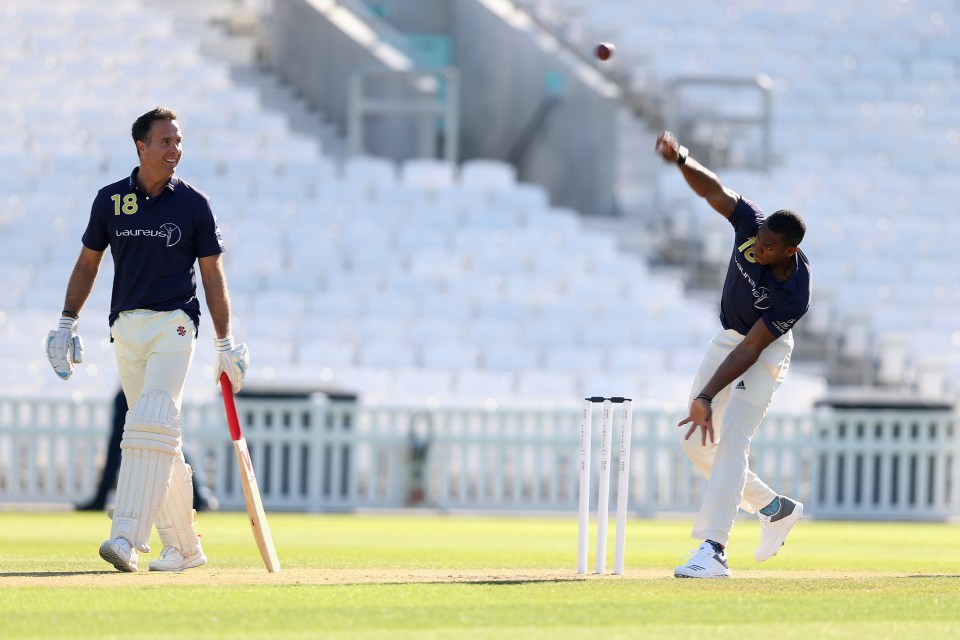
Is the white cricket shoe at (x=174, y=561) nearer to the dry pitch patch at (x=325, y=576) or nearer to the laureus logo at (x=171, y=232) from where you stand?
the dry pitch patch at (x=325, y=576)

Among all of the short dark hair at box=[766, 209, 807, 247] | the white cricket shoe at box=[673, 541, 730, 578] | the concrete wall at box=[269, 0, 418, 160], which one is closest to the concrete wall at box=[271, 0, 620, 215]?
the concrete wall at box=[269, 0, 418, 160]

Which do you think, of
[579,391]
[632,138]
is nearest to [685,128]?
[632,138]

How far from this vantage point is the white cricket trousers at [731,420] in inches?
313

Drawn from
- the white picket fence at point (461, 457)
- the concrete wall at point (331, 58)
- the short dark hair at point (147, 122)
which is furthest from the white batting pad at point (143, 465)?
the concrete wall at point (331, 58)

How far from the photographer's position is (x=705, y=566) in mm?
7875

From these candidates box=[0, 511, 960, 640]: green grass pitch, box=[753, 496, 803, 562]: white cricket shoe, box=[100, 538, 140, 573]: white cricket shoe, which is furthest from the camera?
box=[753, 496, 803, 562]: white cricket shoe

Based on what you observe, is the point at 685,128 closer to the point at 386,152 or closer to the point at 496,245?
the point at 386,152

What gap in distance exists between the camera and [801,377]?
1839 cm

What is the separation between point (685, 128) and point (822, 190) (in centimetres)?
277

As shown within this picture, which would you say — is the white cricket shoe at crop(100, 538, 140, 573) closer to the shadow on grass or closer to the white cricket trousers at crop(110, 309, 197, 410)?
the shadow on grass

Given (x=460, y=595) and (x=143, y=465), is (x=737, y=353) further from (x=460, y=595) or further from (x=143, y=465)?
(x=143, y=465)

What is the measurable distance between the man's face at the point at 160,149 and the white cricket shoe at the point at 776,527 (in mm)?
3145

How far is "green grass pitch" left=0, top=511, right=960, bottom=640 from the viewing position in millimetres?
6055

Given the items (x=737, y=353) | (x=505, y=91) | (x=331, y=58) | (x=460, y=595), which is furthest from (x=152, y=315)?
(x=505, y=91)
